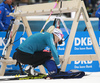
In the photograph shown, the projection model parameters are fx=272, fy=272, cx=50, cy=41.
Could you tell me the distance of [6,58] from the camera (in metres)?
6.05

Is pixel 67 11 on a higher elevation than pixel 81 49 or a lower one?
higher

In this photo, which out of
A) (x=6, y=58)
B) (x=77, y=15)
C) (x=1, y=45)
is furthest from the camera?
(x=1, y=45)

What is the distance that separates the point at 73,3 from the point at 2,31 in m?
2.85

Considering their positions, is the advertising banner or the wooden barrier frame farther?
the advertising banner

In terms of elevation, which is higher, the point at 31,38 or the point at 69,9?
the point at 69,9

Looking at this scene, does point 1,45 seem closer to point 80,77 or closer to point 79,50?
point 79,50

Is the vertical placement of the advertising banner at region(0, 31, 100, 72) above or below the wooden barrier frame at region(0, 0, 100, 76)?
below

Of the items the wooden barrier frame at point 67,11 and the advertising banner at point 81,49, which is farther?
the advertising banner at point 81,49

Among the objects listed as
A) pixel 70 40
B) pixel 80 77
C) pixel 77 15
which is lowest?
pixel 80 77

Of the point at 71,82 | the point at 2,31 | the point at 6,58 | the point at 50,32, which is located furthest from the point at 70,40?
the point at 2,31

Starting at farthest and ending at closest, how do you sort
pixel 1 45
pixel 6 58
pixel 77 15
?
1. pixel 1 45
2. pixel 6 58
3. pixel 77 15

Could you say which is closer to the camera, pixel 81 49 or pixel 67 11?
pixel 67 11

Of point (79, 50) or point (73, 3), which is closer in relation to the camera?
point (73, 3)

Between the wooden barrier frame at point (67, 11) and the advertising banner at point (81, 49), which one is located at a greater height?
the wooden barrier frame at point (67, 11)
